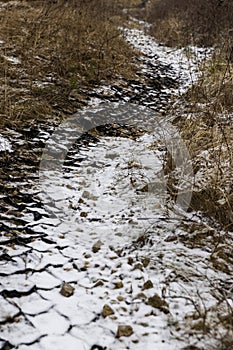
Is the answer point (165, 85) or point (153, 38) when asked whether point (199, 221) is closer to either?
point (165, 85)

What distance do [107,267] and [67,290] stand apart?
32 cm

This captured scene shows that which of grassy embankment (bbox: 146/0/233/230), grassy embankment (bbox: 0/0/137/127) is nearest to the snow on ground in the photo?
grassy embankment (bbox: 0/0/137/127)

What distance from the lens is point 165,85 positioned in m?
6.20

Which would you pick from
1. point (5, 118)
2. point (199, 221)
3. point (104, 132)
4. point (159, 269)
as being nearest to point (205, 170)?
point (199, 221)

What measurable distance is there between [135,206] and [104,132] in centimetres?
163

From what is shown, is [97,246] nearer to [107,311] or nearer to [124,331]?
[107,311]

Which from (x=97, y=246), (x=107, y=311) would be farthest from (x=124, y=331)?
(x=97, y=246)

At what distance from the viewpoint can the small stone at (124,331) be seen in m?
1.80

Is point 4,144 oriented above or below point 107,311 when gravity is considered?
above

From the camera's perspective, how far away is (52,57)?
5.53 m

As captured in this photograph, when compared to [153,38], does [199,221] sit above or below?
below

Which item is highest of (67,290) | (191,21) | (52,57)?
(191,21)

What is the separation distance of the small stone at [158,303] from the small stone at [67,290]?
1.38 ft

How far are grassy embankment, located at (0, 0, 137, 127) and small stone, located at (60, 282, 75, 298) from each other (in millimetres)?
2202
